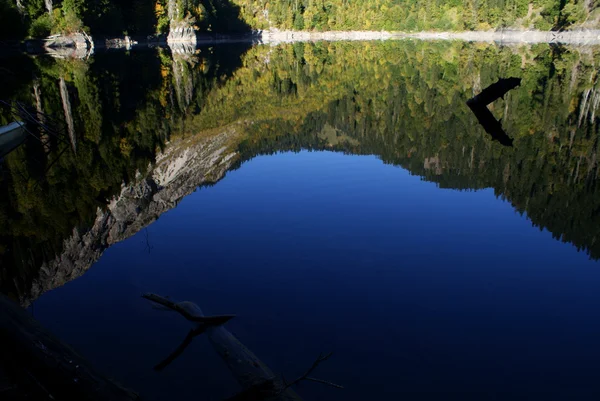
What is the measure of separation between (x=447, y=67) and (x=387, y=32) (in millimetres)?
140448

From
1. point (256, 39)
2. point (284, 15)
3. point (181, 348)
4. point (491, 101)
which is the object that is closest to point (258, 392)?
point (181, 348)

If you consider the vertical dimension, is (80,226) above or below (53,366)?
below

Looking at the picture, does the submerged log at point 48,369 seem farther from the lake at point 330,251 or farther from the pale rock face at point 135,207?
the pale rock face at point 135,207

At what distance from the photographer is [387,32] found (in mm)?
178875

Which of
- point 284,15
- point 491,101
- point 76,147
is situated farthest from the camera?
point 284,15

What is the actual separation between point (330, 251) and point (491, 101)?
1049 centimetres

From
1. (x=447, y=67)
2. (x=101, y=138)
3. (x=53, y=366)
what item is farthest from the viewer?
(x=447, y=67)

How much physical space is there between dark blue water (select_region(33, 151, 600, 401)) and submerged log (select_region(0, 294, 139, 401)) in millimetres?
1171

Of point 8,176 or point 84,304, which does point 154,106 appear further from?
point 84,304

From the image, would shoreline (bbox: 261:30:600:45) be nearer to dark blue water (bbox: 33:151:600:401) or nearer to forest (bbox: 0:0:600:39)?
forest (bbox: 0:0:600:39)

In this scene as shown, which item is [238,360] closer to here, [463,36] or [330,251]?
[330,251]

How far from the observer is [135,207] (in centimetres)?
1324

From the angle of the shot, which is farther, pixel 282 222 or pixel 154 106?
pixel 154 106

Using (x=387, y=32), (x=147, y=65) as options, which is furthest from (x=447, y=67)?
(x=387, y=32)
